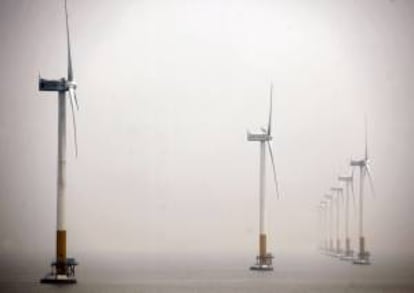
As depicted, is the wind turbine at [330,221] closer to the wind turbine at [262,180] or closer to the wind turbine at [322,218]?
the wind turbine at [322,218]

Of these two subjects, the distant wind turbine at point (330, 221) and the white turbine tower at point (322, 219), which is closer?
the white turbine tower at point (322, 219)

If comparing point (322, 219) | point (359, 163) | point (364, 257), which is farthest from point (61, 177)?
point (364, 257)

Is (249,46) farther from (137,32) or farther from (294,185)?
(294,185)

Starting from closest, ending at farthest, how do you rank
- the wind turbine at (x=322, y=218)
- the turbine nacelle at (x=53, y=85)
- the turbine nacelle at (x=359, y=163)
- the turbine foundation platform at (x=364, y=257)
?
1. the turbine nacelle at (x=53, y=85)
2. the turbine nacelle at (x=359, y=163)
3. the wind turbine at (x=322, y=218)
4. the turbine foundation platform at (x=364, y=257)

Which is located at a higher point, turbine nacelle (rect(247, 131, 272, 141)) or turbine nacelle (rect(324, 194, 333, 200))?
turbine nacelle (rect(247, 131, 272, 141))

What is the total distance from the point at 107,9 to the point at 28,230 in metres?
4.09

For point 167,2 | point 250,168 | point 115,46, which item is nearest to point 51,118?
point 115,46

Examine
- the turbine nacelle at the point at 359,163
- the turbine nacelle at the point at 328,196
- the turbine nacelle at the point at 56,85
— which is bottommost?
the turbine nacelle at the point at 328,196

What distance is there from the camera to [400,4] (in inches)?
714

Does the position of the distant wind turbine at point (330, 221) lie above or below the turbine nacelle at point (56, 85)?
below

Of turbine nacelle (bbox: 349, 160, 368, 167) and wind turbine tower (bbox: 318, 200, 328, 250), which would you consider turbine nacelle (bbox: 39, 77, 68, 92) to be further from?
wind turbine tower (bbox: 318, 200, 328, 250)

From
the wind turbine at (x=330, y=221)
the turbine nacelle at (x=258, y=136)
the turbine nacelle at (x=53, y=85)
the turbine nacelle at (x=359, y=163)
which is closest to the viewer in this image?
the turbine nacelle at (x=53, y=85)

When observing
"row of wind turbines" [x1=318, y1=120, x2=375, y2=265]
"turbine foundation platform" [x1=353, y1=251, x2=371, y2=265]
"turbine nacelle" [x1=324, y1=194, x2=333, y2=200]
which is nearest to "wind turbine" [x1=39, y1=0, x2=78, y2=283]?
"row of wind turbines" [x1=318, y1=120, x2=375, y2=265]

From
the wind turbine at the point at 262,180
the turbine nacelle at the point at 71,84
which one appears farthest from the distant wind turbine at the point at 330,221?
the turbine nacelle at the point at 71,84
